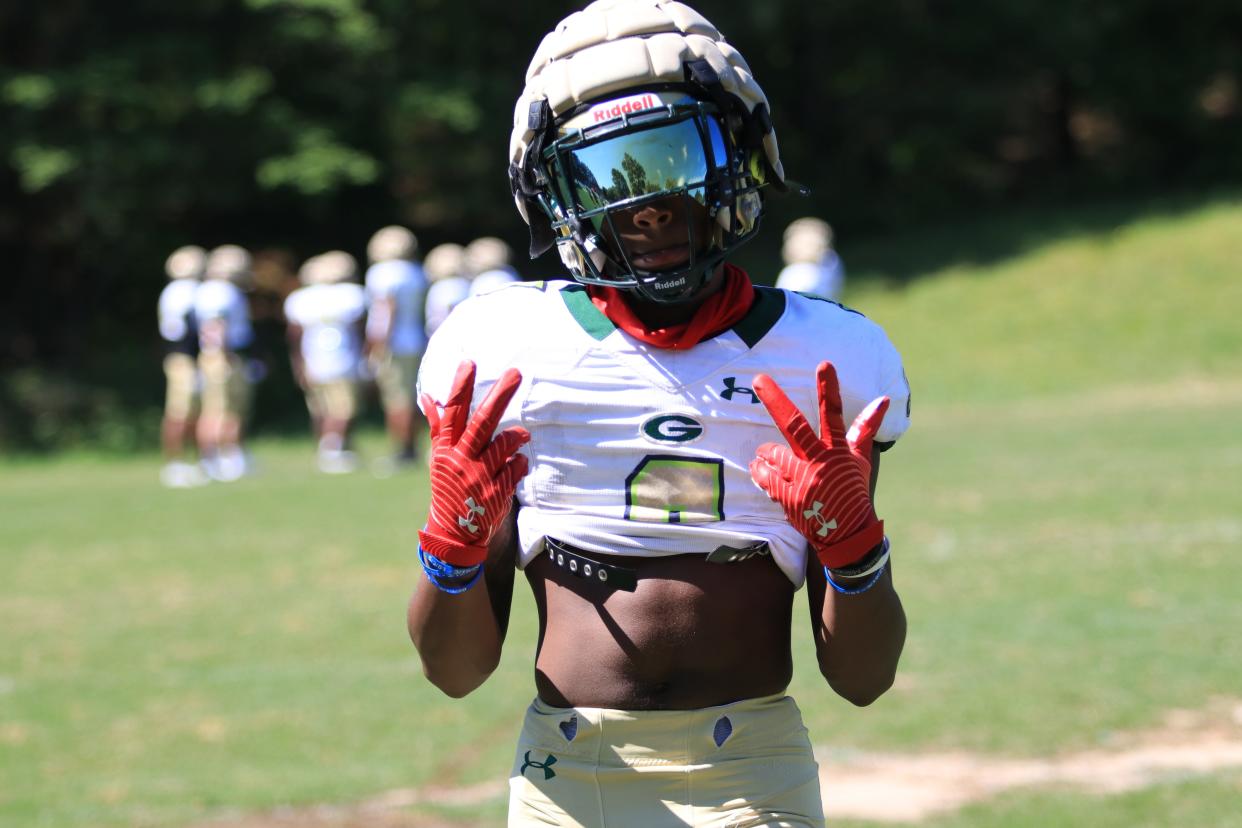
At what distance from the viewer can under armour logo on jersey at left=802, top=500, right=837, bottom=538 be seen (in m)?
2.62

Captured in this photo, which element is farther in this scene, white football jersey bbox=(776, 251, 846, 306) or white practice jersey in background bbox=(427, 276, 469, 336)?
white practice jersey in background bbox=(427, 276, 469, 336)

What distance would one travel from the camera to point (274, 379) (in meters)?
25.8

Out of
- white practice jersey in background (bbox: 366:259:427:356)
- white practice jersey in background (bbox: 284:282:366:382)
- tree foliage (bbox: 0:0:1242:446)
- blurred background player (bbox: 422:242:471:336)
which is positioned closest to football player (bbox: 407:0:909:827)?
white practice jersey in background (bbox: 366:259:427:356)

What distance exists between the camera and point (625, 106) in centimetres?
282

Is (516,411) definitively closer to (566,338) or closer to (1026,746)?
(566,338)

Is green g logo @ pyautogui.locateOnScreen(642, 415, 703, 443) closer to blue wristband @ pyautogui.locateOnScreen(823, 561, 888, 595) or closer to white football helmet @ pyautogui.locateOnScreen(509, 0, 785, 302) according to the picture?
white football helmet @ pyautogui.locateOnScreen(509, 0, 785, 302)

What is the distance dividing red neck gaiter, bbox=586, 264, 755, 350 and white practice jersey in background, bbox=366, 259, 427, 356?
1347cm

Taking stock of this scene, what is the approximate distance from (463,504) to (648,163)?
665mm

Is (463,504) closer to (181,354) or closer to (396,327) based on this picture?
(396,327)

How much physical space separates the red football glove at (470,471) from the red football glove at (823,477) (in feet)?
1.38

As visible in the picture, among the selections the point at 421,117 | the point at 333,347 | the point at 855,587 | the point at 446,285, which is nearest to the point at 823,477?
the point at 855,587

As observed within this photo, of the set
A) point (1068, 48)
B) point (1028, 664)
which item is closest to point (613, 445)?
point (1028, 664)

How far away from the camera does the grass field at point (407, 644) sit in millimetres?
6352

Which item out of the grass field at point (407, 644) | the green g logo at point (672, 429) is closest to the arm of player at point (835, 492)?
the green g logo at point (672, 429)
